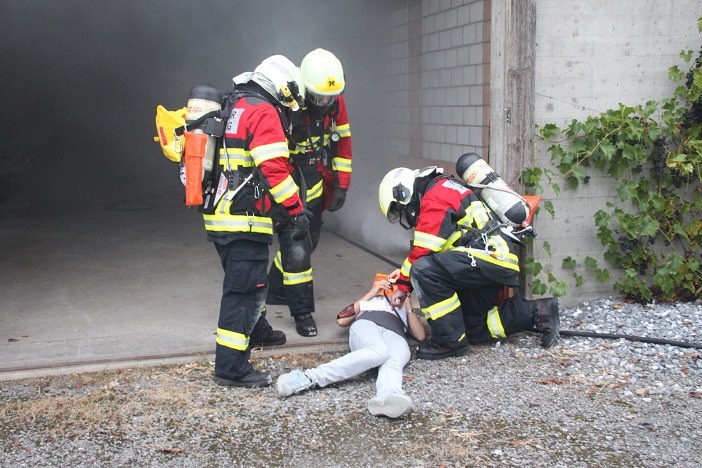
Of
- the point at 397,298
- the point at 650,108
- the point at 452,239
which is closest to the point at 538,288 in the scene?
the point at 452,239

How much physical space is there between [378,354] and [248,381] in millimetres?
794

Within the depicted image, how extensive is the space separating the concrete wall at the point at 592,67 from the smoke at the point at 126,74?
3.83 meters

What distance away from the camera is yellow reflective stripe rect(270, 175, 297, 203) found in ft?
13.8

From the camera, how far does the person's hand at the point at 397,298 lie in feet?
15.3

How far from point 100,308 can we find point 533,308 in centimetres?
337

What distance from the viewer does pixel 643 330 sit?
5051 millimetres

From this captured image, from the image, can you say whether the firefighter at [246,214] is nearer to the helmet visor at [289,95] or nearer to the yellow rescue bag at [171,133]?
the helmet visor at [289,95]

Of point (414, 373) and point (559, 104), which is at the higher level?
point (559, 104)

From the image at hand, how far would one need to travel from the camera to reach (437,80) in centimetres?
713

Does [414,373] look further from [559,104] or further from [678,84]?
[678,84]

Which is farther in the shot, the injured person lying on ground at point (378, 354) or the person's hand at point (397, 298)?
the person's hand at point (397, 298)

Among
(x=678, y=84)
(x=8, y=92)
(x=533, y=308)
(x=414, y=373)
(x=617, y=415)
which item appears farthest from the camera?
(x=8, y=92)

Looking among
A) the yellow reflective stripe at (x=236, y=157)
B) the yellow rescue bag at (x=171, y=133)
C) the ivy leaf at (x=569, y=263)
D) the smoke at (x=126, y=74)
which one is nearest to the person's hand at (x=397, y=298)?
the yellow reflective stripe at (x=236, y=157)

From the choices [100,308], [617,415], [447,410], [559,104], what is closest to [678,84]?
[559,104]
